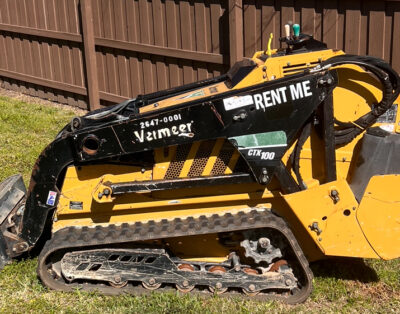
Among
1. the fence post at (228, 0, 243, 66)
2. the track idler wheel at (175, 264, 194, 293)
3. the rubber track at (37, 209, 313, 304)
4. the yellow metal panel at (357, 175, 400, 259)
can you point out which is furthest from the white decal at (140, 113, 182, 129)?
the fence post at (228, 0, 243, 66)

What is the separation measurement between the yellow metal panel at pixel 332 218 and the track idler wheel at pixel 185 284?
968mm

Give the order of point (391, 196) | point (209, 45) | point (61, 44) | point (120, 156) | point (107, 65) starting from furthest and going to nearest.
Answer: point (61, 44)
point (107, 65)
point (209, 45)
point (120, 156)
point (391, 196)

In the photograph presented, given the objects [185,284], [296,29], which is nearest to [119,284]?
[185,284]

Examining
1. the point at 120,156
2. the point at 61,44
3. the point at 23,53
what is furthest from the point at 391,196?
the point at 23,53

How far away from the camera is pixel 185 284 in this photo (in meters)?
4.95

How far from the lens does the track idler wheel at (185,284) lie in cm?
495

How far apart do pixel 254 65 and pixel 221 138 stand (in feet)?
2.03

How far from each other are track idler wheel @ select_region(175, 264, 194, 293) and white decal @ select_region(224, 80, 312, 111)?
132 centimetres

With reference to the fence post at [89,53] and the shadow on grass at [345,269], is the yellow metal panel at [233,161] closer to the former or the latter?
the shadow on grass at [345,269]

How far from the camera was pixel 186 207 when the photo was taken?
503cm

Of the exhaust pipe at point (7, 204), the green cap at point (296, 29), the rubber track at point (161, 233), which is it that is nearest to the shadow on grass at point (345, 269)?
the rubber track at point (161, 233)

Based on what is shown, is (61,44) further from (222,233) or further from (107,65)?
(222,233)

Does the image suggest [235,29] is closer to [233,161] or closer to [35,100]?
[233,161]

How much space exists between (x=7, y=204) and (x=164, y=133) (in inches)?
68.4
